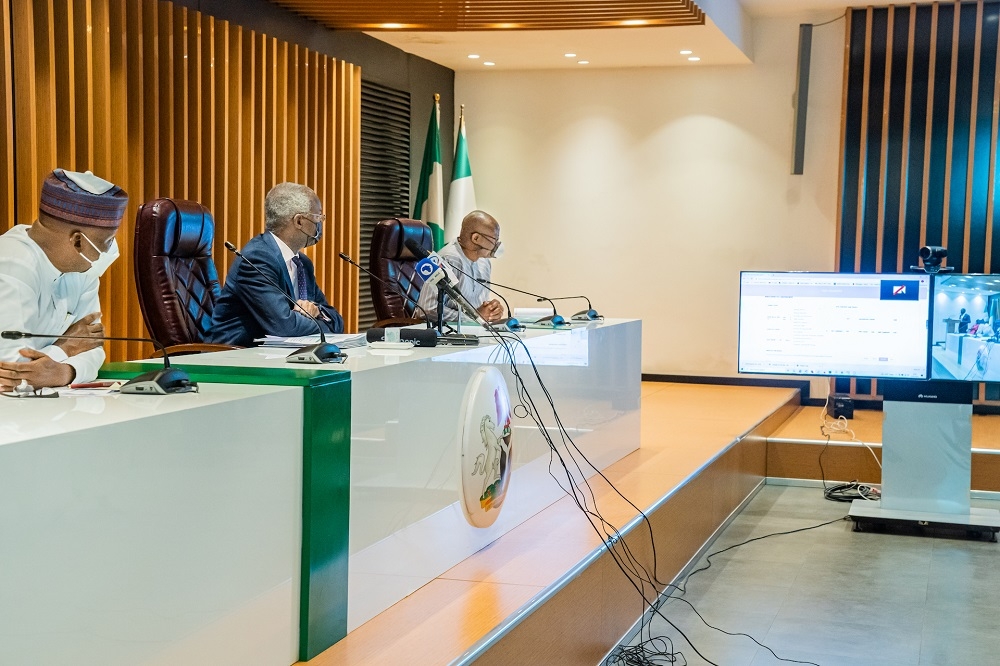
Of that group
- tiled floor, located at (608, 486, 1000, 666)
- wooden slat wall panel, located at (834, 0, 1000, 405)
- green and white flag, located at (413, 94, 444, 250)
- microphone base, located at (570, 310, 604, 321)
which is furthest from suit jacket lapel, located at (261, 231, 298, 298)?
wooden slat wall panel, located at (834, 0, 1000, 405)

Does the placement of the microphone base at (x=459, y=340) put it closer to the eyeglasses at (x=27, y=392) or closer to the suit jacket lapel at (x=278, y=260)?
the suit jacket lapel at (x=278, y=260)

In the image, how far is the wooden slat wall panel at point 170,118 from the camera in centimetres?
412

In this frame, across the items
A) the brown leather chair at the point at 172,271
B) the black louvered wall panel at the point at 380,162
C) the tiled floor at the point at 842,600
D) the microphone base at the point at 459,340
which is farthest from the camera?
the black louvered wall panel at the point at 380,162

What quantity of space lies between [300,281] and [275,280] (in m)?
0.24

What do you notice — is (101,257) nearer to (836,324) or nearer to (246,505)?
(246,505)

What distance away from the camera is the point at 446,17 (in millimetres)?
5867

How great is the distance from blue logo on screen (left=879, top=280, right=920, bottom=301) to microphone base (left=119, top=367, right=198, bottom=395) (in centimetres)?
322

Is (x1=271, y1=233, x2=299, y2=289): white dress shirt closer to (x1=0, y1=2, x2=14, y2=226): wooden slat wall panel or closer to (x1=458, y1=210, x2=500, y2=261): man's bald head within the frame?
(x1=0, y1=2, x2=14, y2=226): wooden slat wall panel

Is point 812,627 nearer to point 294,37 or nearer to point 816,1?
point 294,37

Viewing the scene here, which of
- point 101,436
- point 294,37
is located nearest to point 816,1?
point 294,37

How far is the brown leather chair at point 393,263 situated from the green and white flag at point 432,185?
189cm

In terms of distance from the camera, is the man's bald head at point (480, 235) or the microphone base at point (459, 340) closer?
the microphone base at point (459, 340)

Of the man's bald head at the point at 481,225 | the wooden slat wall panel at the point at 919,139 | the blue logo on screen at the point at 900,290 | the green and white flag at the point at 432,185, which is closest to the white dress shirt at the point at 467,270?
the man's bald head at the point at 481,225

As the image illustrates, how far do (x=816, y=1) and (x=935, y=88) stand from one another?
0.92m
